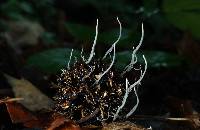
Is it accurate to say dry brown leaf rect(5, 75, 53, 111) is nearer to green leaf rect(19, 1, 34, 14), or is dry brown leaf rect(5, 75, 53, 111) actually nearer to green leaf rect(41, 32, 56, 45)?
green leaf rect(41, 32, 56, 45)

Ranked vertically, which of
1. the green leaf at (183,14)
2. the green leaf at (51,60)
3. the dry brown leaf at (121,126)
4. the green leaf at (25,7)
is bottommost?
the dry brown leaf at (121,126)

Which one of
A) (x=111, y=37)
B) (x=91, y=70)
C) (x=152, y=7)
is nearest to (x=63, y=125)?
(x=91, y=70)

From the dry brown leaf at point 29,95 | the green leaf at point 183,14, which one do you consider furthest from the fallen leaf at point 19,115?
the green leaf at point 183,14

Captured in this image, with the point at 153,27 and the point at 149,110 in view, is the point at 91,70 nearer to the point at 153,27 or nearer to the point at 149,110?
the point at 149,110

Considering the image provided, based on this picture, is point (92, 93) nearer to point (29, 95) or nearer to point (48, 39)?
point (29, 95)

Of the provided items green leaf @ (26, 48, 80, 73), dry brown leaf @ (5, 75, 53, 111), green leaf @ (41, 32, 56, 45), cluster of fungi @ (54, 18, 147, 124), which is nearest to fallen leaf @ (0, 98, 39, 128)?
cluster of fungi @ (54, 18, 147, 124)

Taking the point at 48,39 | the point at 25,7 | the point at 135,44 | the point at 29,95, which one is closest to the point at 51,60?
the point at 29,95

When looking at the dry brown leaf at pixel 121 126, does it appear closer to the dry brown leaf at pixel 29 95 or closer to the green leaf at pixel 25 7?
the dry brown leaf at pixel 29 95
